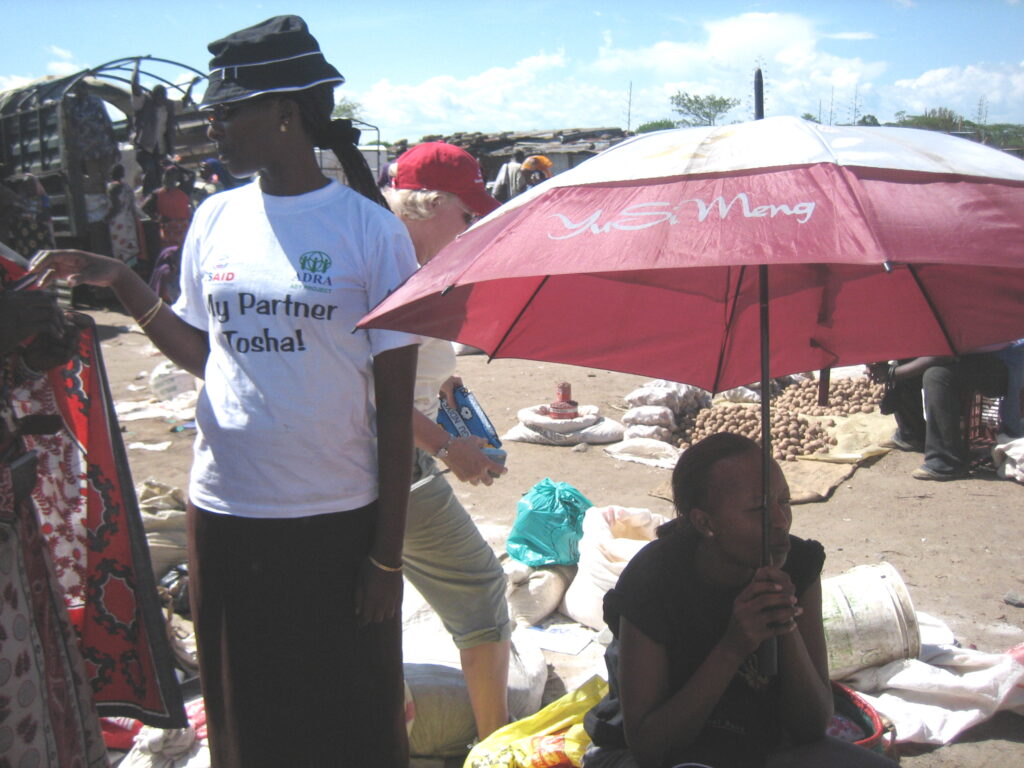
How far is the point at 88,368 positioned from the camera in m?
2.34

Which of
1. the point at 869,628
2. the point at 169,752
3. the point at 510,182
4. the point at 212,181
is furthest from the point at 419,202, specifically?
the point at 212,181

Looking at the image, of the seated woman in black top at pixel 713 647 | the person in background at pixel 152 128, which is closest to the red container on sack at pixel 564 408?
the seated woman in black top at pixel 713 647

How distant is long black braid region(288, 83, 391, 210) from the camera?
6.62ft

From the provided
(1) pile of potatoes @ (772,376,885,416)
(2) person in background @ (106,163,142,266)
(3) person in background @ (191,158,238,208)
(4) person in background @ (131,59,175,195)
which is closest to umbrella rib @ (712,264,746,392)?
(1) pile of potatoes @ (772,376,885,416)

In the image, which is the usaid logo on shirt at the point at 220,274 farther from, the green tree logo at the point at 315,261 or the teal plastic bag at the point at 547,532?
the teal plastic bag at the point at 547,532

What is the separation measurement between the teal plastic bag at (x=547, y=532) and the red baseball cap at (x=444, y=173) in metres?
1.71

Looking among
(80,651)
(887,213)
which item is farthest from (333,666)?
(887,213)

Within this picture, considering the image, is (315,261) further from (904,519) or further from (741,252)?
(904,519)

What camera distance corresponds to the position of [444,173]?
2689 mm

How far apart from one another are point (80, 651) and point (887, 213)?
219cm

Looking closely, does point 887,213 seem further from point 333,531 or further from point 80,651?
point 80,651

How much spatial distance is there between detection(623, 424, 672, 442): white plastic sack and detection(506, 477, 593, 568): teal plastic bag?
2.52m

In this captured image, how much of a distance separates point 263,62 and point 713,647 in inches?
62.5

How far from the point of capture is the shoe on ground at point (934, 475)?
5676 mm
